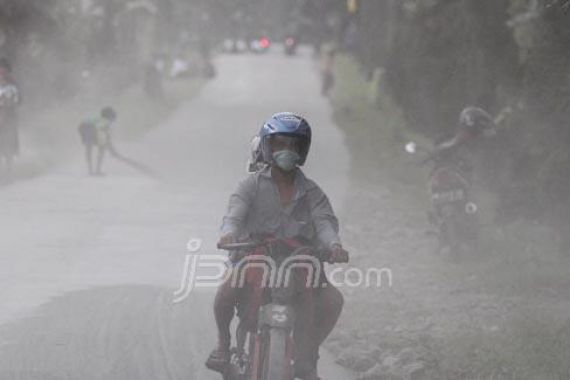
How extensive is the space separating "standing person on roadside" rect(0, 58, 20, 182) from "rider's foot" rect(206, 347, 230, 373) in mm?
13808

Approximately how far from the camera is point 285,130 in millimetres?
7453

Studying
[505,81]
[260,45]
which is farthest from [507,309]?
[260,45]

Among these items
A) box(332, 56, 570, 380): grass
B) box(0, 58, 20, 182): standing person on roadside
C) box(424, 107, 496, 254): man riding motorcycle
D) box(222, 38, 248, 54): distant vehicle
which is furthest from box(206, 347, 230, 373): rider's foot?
box(222, 38, 248, 54): distant vehicle

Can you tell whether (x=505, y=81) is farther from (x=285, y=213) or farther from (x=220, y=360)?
(x=220, y=360)

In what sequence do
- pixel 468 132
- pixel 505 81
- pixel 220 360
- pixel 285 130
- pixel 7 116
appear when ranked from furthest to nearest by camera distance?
pixel 7 116, pixel 505 81, pixel 468 132, pixel 220 360, pixel 285 130

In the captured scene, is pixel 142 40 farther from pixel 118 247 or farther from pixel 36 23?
pixel 118 247

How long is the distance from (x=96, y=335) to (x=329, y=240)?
3074 mm

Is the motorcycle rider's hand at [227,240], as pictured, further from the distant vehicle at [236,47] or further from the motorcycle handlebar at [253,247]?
the distant vehicle at [236,47]

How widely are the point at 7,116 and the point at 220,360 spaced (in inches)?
561

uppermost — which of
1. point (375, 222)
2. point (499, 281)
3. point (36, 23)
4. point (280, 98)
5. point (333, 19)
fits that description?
point (333, 19)

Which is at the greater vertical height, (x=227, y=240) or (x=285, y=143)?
(x=285, y=143)

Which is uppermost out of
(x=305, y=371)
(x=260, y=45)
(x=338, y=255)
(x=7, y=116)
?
(x=260, y=45)

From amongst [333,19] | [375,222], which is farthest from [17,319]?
[333,19]

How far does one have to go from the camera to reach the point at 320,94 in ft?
175
